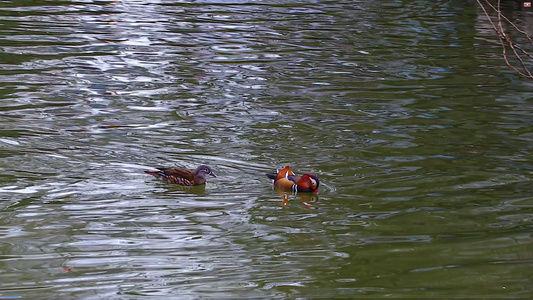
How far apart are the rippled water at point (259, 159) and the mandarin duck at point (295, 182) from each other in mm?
137

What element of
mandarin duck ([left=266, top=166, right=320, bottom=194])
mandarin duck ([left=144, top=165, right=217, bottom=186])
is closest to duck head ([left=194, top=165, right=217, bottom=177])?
mandarin duck ([left=144, top=165, right=217, bottom=186])

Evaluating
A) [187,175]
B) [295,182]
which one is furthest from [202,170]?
[295,182]

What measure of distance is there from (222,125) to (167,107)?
1.33m

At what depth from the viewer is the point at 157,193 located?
374 inches

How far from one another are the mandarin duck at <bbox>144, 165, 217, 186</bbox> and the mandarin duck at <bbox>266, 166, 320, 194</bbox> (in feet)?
2.53

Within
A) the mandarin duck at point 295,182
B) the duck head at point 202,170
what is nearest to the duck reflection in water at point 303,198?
the mandarin duck at point 295,182

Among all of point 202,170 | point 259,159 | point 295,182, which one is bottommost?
point 259,159

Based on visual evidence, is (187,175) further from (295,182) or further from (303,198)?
(303,198)

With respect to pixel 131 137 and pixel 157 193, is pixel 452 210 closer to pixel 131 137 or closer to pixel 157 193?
pixel 157 193

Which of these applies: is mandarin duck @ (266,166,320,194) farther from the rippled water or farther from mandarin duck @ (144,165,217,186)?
mandarin duck @ (144,165,217,186)

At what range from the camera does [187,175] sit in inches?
378

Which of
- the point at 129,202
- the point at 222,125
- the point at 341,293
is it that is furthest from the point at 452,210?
the point at 222,125

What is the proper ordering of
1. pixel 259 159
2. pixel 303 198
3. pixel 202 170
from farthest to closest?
pixel 259 159, pixel 202 170, pixel 303 198

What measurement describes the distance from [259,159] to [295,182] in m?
1.38
